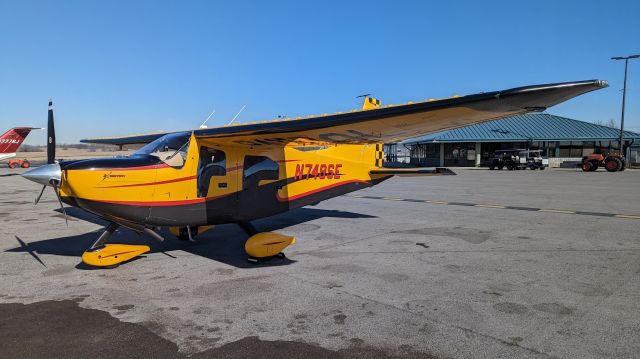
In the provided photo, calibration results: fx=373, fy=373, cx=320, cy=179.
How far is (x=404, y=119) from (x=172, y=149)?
365 cm

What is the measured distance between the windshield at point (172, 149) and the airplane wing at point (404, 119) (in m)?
0.26

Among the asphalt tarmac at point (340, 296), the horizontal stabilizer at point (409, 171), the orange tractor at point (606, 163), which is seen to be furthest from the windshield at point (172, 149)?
the orange tractor at point (606, 163)

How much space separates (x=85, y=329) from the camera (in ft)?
11.8

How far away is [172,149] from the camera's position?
599cm

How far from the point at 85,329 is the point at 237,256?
2.89 m

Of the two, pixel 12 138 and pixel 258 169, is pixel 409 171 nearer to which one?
pixel 258 169

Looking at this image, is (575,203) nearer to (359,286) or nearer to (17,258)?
(359,286)

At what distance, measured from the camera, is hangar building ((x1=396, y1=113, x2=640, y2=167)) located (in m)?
44.7

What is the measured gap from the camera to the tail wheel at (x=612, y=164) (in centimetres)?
3297

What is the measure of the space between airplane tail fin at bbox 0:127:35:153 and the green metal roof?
134ft

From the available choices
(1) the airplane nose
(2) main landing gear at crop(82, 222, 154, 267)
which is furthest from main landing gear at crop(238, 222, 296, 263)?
(1) the airplane nose

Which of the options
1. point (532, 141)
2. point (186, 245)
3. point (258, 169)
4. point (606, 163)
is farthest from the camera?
point (532, 141)

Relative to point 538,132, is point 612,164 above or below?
below

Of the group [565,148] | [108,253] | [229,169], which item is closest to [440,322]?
[229,169]
